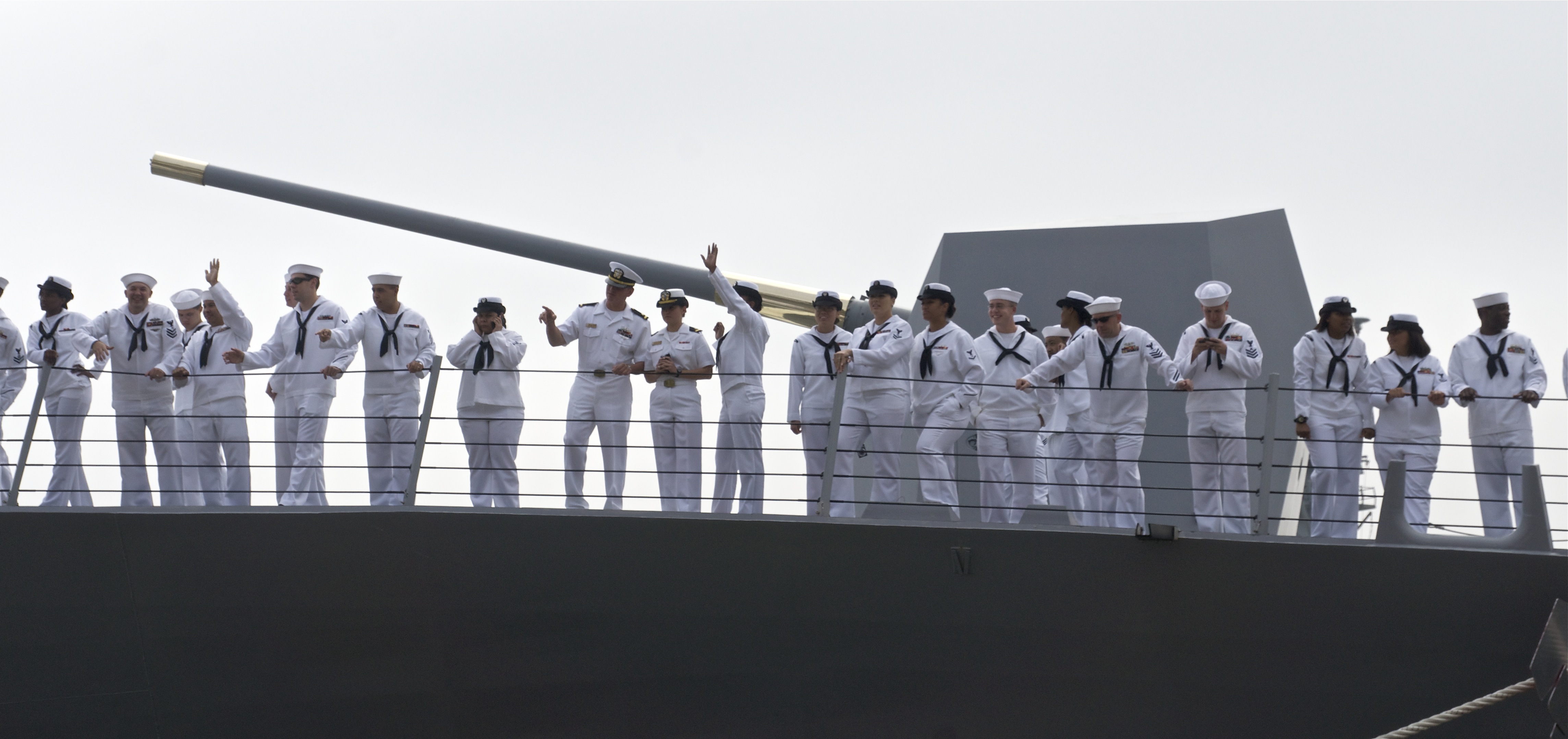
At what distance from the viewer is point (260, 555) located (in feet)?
18.3

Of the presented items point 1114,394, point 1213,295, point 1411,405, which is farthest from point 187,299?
point 1411,405

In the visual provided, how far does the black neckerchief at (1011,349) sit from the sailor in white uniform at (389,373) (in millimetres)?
2785

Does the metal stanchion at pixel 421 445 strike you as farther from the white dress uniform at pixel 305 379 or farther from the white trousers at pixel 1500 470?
the white trousers at pixel 1500 470

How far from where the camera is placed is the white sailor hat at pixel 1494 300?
6445 millimetres

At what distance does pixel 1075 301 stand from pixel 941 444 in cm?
120

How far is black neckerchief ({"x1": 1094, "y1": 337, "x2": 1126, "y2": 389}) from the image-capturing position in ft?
20.6

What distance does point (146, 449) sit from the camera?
6.77m

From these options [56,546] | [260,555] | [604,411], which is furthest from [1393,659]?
[56,546]

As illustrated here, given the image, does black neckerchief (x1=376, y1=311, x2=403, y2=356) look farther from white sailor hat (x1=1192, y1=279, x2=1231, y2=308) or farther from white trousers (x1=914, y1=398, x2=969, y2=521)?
white sailor hat (x1=1192, y1=279, x2=1231, y2=308)

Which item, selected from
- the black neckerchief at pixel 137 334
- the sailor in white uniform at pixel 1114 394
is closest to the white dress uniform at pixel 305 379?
the black neckerchief at pixel 137 334

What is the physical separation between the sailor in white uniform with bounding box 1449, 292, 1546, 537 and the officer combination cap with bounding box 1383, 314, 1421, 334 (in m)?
0.26

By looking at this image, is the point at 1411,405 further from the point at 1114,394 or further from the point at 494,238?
the point at 494,238

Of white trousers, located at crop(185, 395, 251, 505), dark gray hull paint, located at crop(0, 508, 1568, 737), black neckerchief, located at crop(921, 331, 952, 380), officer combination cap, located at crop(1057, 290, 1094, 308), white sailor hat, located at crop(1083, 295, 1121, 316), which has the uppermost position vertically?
officer combination cap, located at crop(1057, 290, 1094, 308)

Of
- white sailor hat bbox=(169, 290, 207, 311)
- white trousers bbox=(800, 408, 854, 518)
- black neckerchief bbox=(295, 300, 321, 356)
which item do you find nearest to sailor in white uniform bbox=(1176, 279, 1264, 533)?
white trousers bbox=(800, 408, 854, 518)
